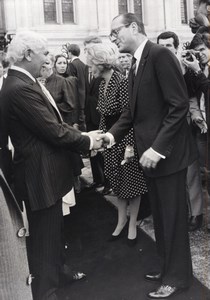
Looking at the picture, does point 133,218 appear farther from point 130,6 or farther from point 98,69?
point 130,6

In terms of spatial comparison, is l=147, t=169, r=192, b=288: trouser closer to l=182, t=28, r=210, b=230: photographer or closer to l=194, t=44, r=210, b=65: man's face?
l=182, t=28, r=210, b=230: photographer

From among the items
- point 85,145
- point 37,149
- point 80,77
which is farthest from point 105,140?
point 80,77

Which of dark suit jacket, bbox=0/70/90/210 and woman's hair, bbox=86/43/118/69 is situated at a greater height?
woman's hair, bbox=86/43/118/69

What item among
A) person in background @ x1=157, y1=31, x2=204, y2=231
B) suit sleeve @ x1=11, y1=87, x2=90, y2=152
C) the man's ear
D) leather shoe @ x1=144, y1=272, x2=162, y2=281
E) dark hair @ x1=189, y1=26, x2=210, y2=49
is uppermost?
dark hair @ x1=189, y1=26, x2=210, y2=49

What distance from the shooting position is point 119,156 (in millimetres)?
3980

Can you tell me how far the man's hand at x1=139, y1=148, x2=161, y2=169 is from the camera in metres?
2.62

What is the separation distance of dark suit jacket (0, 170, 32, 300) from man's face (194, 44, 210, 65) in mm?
2491

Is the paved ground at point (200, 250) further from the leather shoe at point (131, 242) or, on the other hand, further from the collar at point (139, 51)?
the collar at point (139, 51)

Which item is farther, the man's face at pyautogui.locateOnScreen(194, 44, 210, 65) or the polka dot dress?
the polka dot dress

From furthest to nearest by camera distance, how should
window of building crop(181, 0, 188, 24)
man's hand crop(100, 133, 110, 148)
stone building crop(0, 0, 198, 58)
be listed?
1. window of building crop(181, 0, 188, 24)
2. stone building crop(0, 0, 198, 58)
3. man's hand crop(100, 133, 110, 148)


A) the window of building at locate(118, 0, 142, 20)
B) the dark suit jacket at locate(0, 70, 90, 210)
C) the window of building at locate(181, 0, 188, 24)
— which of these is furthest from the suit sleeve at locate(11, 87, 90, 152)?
the window of building at locate(181, 0, 188, 24)

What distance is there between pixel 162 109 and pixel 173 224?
2.63 ft

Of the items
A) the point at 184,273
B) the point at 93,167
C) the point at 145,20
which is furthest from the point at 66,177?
the point at 145,20

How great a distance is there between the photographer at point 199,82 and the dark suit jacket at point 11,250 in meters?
2.04
